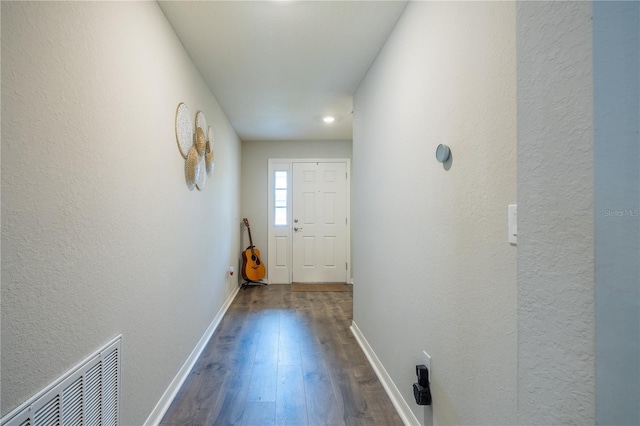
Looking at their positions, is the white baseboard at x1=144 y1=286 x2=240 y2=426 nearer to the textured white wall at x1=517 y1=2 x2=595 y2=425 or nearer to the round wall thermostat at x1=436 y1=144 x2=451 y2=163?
the textured white wall at x1=517 y1=2 x2=595 y2=425

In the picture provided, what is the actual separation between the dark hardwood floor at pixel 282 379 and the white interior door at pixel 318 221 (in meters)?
1.55

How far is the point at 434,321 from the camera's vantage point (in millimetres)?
1258

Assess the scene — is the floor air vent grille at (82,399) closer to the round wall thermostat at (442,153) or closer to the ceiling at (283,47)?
the round wall thermostat at (442,153)

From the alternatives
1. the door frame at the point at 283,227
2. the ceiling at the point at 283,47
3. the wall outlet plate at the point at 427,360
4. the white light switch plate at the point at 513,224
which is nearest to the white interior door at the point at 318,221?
the door frame at the point at 283,227

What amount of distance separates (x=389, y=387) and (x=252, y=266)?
3005 millimetres

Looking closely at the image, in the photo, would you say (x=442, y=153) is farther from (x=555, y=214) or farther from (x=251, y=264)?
(x=251, y=264)

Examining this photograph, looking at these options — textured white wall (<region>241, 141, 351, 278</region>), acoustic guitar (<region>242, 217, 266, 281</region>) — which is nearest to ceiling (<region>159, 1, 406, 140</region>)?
textured white wall (<region>241, 141, 351, 278</region>)

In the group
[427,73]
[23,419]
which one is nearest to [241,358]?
[23,419]

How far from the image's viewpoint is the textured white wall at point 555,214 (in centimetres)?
47

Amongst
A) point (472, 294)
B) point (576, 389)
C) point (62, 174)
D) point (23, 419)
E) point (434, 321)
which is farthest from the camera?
point (434, 321)

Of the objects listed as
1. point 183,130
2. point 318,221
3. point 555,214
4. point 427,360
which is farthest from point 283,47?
point 318,221

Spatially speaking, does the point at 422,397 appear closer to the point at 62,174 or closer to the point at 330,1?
the point at 62,174

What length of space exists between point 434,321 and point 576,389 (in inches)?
31.2

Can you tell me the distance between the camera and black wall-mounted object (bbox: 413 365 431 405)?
129 cm
